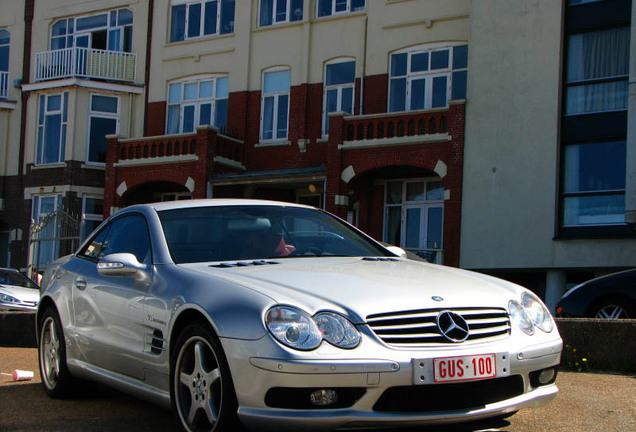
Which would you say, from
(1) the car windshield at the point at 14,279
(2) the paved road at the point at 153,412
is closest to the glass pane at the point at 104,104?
(1) the car windshield at the point at 14,279

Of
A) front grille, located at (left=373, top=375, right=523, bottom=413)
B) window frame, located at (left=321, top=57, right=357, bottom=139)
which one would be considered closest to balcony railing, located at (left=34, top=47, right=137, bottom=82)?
window frame, located at (left=321, top=57, right=357, bottom=139)

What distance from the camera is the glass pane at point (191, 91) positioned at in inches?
1145

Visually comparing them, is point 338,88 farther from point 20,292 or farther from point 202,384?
point 202,384

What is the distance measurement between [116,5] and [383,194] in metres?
12.1

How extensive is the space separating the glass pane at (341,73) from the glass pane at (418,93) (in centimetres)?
213

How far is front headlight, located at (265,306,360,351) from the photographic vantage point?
446 cm

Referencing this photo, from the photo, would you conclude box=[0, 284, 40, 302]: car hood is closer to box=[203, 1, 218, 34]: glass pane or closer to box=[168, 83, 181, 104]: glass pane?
box=[168, 83, 181, 104]: glass pane

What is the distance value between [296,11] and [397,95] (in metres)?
4.71

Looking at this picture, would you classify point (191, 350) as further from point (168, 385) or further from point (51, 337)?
point (51, 337)

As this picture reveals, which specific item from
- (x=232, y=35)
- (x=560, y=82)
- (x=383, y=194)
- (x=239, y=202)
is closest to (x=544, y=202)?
(x=560, y=82)

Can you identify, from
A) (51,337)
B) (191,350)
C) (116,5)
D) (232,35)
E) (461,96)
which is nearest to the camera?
(191,350)

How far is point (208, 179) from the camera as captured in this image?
2636 cm

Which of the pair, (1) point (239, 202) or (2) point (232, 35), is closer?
(1) point (239, 202)

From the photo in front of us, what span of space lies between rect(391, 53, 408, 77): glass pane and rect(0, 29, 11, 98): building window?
49.2 ft
